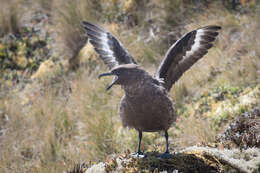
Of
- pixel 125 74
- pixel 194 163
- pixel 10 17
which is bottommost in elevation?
pixel 194 163

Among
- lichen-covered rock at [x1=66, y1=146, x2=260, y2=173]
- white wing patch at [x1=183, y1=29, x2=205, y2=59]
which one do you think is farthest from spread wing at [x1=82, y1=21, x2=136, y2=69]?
lichen-covered rock at [x1=66, y1=146, x2=260, y2=173]

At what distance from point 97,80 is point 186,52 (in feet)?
10.3

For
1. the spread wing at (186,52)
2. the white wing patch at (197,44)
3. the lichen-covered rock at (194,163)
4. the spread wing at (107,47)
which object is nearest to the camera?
the lichen-covered rock at (194,163)

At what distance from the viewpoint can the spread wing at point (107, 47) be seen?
4.49m

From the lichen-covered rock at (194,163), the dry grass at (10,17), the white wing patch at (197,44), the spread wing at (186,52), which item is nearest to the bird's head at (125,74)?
the spread wing at (186,52)

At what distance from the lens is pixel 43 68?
29.3ft

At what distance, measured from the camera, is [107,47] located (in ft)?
15.9

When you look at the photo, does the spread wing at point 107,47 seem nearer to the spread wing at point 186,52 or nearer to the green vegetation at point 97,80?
the spread wing at point 186,52

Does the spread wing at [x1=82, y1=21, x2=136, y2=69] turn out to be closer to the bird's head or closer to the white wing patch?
the white wing patch

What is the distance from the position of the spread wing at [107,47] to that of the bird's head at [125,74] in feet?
3.26

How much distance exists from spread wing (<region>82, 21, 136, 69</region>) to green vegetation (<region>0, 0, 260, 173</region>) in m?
1.31

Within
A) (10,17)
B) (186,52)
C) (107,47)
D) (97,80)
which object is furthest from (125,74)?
(10,17)

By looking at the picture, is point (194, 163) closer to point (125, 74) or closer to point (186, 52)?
point (125, 74)

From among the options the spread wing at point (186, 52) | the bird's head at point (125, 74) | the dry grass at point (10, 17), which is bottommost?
the bird's head at point (125, 74)
